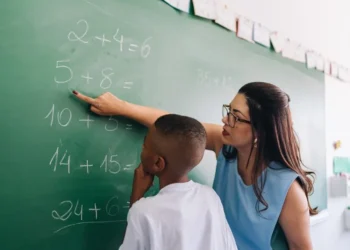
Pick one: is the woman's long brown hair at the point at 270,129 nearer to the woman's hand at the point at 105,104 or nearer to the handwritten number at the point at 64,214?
the woman's hand at the point at 105,104

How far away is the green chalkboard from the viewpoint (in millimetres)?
848

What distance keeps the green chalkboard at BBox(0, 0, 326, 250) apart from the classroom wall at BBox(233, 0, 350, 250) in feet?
2.12

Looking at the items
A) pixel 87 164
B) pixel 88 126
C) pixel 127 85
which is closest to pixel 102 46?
pixel 127 85

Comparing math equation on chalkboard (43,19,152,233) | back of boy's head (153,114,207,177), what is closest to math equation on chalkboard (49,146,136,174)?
math equation on chalkboard (43,19,152,233)

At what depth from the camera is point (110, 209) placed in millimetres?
1016

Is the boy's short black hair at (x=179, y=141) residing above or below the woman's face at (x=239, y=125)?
below

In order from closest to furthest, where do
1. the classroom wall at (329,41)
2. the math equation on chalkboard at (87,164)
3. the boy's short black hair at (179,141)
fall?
the boy's short black hair at (179,141)
the math equation on chalkboard at (87,164)
the classroom wall at (329,41)

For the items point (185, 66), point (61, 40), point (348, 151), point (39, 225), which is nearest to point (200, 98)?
point (185, 66)

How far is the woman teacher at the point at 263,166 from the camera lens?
3.35 ft

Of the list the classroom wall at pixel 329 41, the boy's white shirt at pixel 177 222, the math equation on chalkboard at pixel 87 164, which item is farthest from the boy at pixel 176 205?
the classroom wall at pixel 329 41

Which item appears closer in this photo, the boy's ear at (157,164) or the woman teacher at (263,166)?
the boy's ear at (157,164)

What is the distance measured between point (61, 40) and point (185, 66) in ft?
1.56

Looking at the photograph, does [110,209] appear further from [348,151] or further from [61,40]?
[348,151]

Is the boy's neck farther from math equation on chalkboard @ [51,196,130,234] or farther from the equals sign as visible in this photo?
the equals sign
